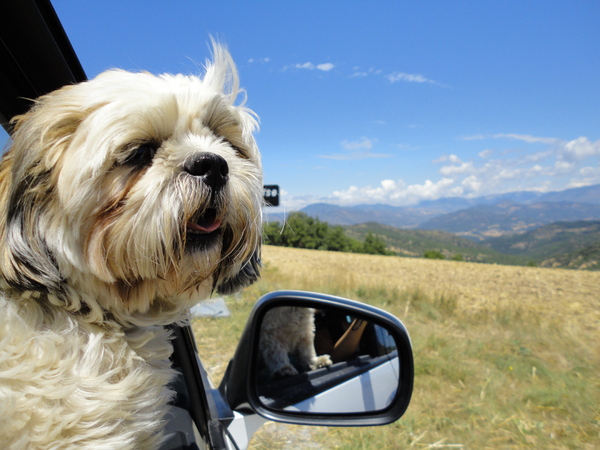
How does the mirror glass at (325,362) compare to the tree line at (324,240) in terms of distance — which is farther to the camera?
the tree line at (324,240)

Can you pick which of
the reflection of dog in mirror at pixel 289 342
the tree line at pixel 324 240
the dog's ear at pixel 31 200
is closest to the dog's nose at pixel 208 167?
the dog's ear at pixel 31 200

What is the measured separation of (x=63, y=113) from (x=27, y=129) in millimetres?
133

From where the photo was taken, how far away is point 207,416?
207 centimetres

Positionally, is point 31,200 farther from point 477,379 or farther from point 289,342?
point 477,379

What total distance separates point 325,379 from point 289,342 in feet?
1.15

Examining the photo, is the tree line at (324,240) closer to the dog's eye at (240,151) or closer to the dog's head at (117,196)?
the dog's eye at (240,151)

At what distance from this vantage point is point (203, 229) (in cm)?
170

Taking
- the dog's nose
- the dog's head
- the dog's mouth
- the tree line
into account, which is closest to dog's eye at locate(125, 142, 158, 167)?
the dog's head

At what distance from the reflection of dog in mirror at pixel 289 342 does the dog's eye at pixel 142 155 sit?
150 cm

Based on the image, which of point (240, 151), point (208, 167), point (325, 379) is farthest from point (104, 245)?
point (325, 379)

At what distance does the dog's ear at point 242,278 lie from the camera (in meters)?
2.23

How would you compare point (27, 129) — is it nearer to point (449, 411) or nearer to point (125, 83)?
point (125, 83)

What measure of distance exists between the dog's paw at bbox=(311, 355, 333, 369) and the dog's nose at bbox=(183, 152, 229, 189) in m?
1.68

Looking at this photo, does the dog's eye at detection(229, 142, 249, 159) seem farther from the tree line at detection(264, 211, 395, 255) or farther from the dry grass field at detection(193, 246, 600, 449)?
the tree line at detection(264, 211, 395, 255)
